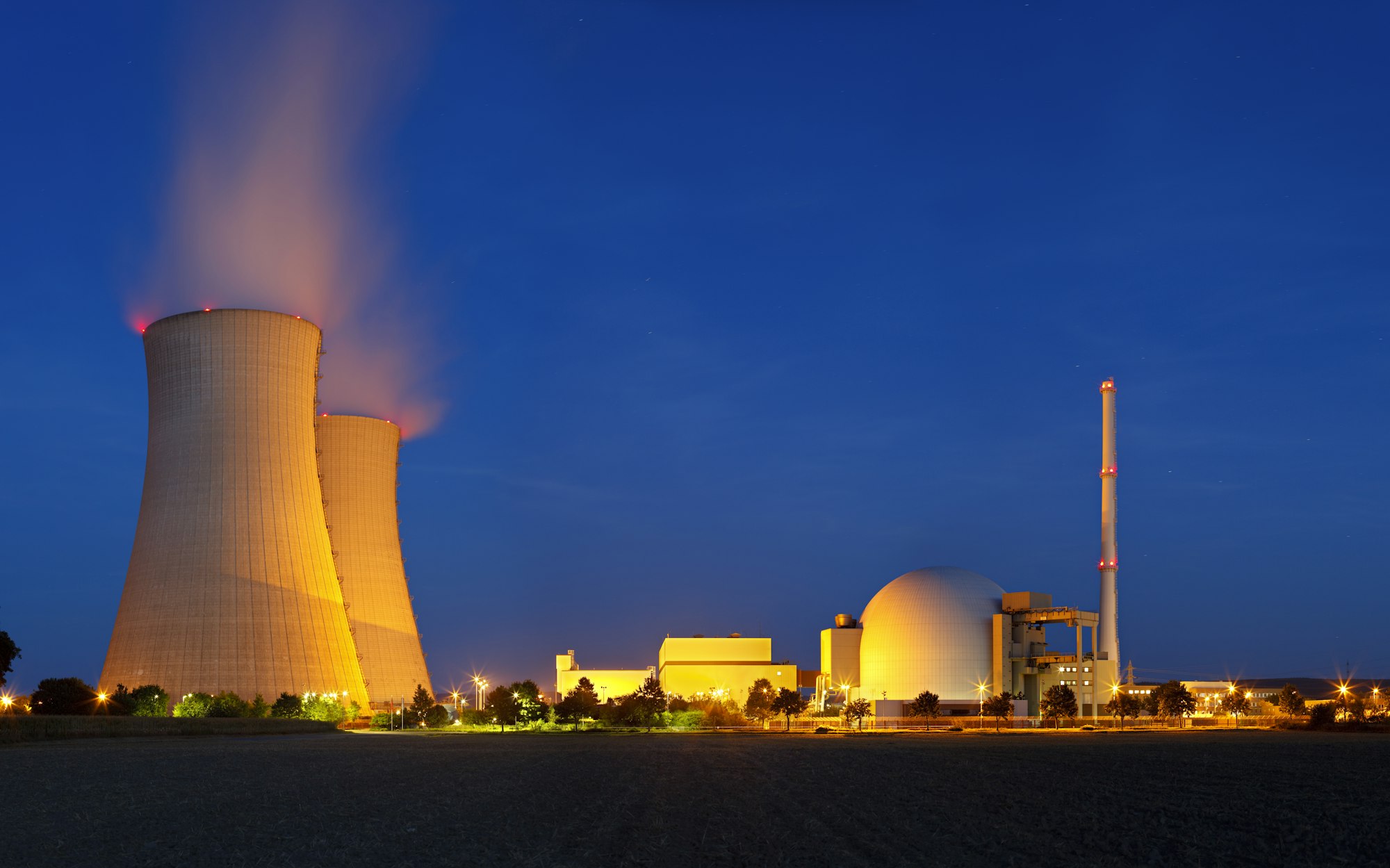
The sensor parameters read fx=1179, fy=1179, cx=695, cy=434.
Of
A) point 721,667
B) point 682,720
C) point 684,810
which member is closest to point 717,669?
point 721,667

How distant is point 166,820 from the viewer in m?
17.5

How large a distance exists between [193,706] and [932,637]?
6934cm

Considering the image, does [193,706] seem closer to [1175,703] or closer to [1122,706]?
[1122,706]

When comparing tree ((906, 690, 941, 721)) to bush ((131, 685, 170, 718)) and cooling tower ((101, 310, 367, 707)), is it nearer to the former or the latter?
cooling tower ((101, 310, 367, 707))

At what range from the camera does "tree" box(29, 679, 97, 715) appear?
56.1 meters

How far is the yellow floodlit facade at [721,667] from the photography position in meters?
112

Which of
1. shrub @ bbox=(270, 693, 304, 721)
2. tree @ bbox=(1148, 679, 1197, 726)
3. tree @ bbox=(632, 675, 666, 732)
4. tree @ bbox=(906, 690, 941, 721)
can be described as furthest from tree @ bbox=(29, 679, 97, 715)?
tree @ bbox=(1148, 679, 1197, 726)

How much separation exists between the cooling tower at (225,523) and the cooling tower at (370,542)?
1177 centimetres

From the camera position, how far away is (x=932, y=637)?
106m

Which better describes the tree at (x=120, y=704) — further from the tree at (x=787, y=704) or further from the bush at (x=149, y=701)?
the tree at (x=787, y=704)

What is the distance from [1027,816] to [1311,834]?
3.87 meters

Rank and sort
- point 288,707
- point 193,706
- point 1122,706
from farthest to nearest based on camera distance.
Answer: point 1122,706 < point 288,707 < point 193,706

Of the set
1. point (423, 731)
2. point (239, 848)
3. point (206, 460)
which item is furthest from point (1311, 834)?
point (423, 731)

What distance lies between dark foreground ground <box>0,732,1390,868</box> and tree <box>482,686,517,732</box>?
3864 cm
